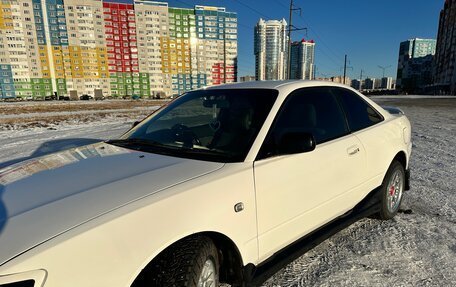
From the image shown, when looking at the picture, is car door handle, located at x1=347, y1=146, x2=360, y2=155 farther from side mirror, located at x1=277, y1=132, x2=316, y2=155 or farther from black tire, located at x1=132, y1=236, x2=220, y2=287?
black tire, located at x1=132, y1=236, x2=220, y2=287

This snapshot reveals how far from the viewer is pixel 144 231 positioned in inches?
57.3

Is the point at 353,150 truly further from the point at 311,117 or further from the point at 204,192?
the point at 204,192

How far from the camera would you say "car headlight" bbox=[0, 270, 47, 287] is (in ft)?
3.68

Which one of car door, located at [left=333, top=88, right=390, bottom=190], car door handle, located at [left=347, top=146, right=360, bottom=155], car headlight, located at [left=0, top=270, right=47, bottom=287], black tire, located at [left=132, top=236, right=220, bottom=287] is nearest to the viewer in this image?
car headlight, located at [left=0, top=270, right=47, bottom=287]

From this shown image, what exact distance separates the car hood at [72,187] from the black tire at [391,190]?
7.40 feet

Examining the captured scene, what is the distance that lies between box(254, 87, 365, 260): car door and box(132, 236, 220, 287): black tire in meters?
0.48

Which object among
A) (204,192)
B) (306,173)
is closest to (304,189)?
(306,173)

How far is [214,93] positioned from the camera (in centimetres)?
291

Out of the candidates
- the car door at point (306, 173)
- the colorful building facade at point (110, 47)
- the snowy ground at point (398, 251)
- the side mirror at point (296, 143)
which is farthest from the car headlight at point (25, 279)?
the colorful building facade at point (110, 47)

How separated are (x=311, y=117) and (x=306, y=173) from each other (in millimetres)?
632

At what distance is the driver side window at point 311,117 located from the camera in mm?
2357

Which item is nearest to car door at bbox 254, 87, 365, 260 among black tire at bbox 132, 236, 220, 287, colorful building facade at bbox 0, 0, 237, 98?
black tire at bbox 132, 236, 220, 287

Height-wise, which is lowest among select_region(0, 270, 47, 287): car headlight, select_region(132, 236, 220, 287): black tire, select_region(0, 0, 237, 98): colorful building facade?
select_region(132, 236, 220, 287): black tire

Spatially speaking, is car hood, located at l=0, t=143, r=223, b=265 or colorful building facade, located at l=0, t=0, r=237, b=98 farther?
colorful building facade, located at l=0, t=0, r=237, b=98
